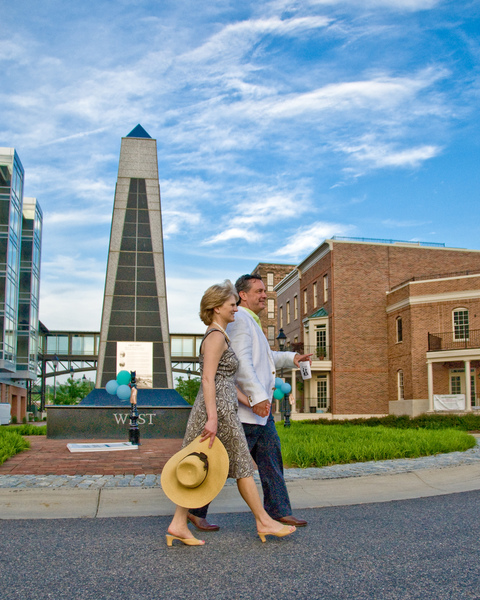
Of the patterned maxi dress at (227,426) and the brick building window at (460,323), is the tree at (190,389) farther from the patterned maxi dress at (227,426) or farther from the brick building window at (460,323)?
the patterned maxi dress at (227,426)

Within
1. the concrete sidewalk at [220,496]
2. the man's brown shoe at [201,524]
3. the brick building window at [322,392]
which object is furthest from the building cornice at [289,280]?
the man's brown shoe at [201,524]

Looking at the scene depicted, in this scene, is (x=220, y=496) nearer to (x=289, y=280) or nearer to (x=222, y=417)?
(x=222, y=417)

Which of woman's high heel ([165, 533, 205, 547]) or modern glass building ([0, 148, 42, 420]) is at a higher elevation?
modern glass building ([0, 148, 42, 420])

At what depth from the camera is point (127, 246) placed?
19.5 m

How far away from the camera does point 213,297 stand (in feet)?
14.6

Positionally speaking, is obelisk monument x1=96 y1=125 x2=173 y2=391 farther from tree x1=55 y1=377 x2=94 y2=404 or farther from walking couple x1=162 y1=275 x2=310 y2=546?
tree x1=55 y1=377 x2=94 y2=404

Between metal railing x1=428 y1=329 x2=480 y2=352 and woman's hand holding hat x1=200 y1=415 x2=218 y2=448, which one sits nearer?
woman's hand holding hat x1=200 y1=415 x2=218 y2=448

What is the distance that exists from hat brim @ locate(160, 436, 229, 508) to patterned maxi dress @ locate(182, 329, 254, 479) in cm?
12

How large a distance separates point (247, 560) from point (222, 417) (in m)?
0.95

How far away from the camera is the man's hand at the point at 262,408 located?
4.39 meters

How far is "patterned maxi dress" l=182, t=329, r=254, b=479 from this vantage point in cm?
427

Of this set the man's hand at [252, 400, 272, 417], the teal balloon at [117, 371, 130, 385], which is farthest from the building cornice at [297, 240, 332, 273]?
the man's hand at [252, 400, 272, 417]

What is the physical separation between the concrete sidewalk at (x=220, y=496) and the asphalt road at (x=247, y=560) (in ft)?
1.04

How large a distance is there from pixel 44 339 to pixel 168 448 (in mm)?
67946
